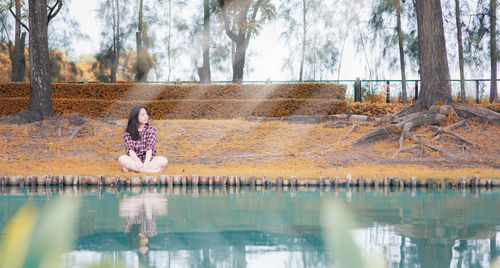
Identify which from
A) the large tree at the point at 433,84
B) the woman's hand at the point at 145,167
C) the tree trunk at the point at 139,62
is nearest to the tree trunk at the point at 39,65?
the woman's hand at the point at 145,167

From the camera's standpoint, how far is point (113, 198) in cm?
755

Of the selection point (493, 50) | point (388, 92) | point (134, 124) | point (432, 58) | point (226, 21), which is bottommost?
point (134, 124)

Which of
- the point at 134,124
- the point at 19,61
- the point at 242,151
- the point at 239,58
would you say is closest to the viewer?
the point at 134,124

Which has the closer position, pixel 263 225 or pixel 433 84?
pixel 263 225

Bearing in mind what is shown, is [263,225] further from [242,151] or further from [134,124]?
[242,151]

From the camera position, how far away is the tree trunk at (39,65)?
14898mm

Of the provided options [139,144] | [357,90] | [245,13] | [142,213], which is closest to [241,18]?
[245,13]

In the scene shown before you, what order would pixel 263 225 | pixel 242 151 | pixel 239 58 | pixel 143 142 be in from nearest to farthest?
pixel 263 225 → pixel 143 142 → pixel 242 151 → pixel 239 58

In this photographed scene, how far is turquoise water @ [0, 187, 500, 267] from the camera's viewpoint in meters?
4.34

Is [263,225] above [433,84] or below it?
below

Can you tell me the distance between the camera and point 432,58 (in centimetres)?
1389

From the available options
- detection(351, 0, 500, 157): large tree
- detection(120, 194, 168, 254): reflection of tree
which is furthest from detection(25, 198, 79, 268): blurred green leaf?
detection(351, 0, 500, 157): large tree

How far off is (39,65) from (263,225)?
37.2ft

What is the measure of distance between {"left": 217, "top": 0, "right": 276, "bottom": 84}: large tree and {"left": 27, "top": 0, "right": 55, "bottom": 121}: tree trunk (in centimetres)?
660
